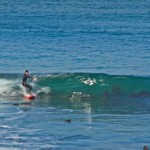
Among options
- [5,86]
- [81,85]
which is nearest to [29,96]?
[5,86]

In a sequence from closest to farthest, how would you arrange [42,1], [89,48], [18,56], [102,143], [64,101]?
[102,143] < [64,101] < [18,56] < [89,48] < [42,1]

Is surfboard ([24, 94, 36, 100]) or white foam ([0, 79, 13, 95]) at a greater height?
white foam ([0, 79, 13, 95])

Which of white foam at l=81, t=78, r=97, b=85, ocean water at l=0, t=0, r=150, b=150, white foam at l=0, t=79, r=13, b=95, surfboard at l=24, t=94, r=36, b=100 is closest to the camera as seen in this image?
ocean water at l=0, t=0, r=150, b=150

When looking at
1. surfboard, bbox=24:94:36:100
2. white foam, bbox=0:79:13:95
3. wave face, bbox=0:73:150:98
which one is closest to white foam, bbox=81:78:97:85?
wave face, bbox=0:73:150:98

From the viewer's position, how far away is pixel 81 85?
43438 millimetres

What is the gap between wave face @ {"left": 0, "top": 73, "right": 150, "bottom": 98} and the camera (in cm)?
4200

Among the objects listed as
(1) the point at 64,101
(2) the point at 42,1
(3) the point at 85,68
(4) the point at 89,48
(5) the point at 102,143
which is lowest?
(5) the point at 102,143

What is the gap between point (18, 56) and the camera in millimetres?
52375

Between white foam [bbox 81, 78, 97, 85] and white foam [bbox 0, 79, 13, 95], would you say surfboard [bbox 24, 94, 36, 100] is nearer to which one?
white foam [bbox 0, 79, 13, 95]

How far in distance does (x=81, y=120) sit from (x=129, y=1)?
2835 inches

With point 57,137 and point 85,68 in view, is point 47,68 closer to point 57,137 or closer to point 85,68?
point 85,68

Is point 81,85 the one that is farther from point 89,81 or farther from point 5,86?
point 5,86

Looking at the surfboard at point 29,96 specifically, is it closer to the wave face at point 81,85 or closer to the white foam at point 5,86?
the wave face at point 81,85

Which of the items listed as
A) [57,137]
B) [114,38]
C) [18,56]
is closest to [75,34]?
[114,38]
